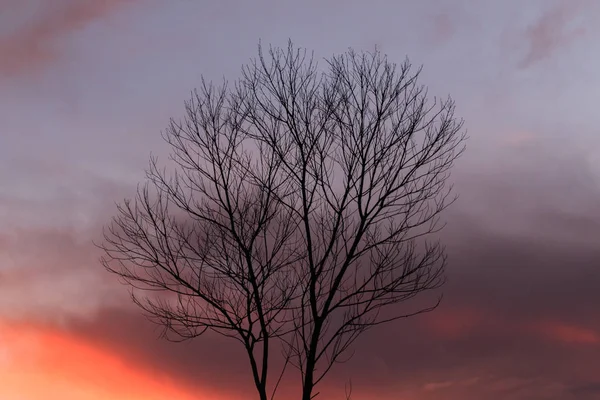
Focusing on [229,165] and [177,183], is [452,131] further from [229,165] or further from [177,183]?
[177,183]

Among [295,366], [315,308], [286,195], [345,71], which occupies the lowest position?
[295,366]

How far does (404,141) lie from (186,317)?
11.3 feet

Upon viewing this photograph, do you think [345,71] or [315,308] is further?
[345,71]

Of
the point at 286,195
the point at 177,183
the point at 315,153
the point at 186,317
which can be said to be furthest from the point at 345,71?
the point at 186,317

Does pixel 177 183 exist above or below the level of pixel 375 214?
above

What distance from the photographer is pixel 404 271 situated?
9.23m

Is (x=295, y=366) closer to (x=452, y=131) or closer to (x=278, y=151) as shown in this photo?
(x=278, y=151)

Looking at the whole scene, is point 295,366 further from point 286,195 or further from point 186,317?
point 286,195

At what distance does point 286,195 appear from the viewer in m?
9.52

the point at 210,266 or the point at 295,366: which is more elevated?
the point at 210,266

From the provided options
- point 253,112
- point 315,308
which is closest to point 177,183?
point 253,112

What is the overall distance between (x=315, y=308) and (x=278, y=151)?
6.58 ft

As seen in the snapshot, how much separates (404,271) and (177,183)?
3.05m

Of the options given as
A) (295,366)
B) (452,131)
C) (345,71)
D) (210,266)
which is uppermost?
(345,71)
